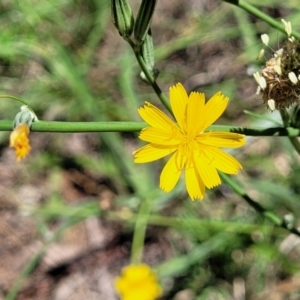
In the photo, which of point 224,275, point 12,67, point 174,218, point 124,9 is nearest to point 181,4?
point 12,67

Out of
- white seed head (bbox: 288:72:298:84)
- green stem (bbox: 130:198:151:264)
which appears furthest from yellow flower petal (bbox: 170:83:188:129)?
green stem (bbox: 130:198:151:264)

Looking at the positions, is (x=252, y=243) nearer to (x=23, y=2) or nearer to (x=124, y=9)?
(x=124, y=9)

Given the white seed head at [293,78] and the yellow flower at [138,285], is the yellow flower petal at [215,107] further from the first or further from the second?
the yellow flower at [138,285]

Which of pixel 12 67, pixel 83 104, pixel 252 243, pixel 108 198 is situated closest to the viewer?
pixel 252 243

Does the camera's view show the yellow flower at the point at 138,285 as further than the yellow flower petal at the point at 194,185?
Yes

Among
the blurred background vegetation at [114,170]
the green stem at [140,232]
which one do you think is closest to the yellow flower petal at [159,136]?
the blurred background vegetation at [114,170]

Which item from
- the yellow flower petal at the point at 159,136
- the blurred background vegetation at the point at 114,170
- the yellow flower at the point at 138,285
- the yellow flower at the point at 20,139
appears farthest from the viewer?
the blurred background vegetation at the point at 114,170
